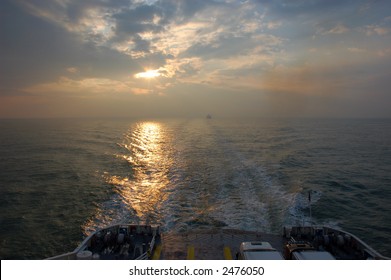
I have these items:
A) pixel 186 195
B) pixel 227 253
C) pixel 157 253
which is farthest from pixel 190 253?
pixel 186 195

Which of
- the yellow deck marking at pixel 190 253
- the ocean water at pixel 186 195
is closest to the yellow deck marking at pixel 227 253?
the yellow deck marking at pixel 190 253

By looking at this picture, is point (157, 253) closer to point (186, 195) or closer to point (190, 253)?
point (190, 253)

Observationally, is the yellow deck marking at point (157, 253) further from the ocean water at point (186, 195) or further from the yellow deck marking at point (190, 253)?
the ocean water at point (186, 195)

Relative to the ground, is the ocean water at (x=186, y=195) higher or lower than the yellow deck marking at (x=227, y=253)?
lower

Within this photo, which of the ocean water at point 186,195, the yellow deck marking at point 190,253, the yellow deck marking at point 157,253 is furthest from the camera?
the ocean water at point 186,195

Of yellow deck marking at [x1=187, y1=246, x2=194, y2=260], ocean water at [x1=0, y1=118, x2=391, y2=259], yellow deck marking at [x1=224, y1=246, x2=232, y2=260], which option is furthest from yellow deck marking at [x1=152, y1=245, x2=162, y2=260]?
ocean water at [x1=0, y1=118, x2=391, y2=259]

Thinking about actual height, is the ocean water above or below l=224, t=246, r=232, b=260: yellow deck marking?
below

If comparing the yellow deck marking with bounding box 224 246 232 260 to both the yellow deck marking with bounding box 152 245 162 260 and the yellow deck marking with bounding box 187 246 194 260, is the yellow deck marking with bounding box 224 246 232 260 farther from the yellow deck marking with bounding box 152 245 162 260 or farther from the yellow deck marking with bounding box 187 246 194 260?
the yellow deck marking with bounding box 152 245 162 260

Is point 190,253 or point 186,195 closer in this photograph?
point 190,253

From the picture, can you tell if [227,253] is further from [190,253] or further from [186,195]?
[186,195]

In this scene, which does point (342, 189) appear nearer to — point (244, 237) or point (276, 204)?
point (276, 204)

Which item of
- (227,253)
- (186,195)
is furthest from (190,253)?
(186,195)

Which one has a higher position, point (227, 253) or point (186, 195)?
point (227, 253)
